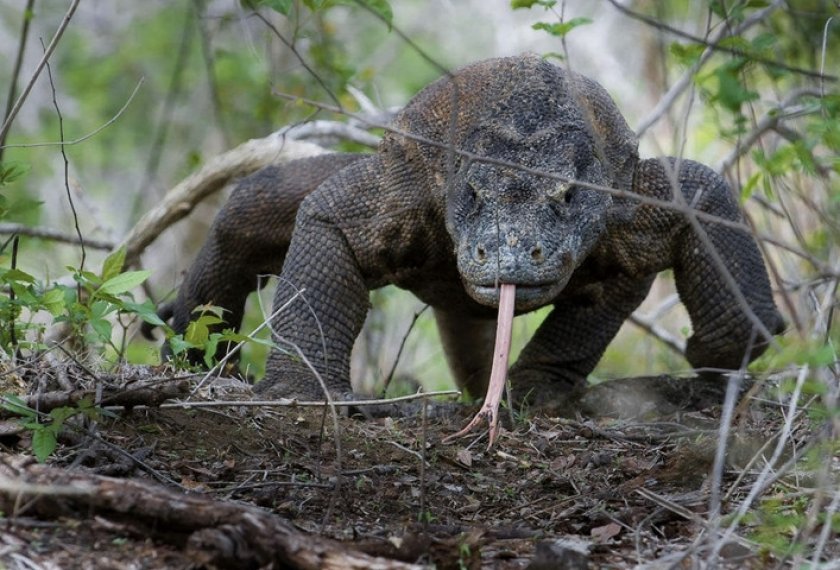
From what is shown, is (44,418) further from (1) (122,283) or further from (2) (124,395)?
(1) (122,283)

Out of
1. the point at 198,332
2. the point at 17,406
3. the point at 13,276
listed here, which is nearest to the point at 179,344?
the point at 198,332

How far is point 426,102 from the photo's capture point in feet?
15.3

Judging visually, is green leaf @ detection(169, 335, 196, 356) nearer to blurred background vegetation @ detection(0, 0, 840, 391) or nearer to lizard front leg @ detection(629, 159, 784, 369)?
lizard front leg @ detection(629, 159, 784, 369)

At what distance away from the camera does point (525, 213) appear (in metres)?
3.96

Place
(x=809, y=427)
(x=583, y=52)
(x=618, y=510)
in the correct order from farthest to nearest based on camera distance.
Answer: (x=583, y=52)
(x=809, y=427)
(x=618, y=510)

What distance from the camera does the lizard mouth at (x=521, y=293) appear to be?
12.7 feet

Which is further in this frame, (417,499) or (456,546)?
(417,499)

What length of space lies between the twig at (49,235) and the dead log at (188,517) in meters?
3.26

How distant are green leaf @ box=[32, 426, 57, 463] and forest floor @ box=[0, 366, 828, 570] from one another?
0.21 ft

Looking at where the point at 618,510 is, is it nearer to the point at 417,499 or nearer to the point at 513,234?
the point at 417,499

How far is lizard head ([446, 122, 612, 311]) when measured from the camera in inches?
153

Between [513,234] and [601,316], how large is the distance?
5.16 feet

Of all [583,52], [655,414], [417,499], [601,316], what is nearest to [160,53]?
[583,52]

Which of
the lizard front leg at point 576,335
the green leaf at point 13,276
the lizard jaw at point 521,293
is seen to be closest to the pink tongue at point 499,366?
the lizard jaw at point 521,293
